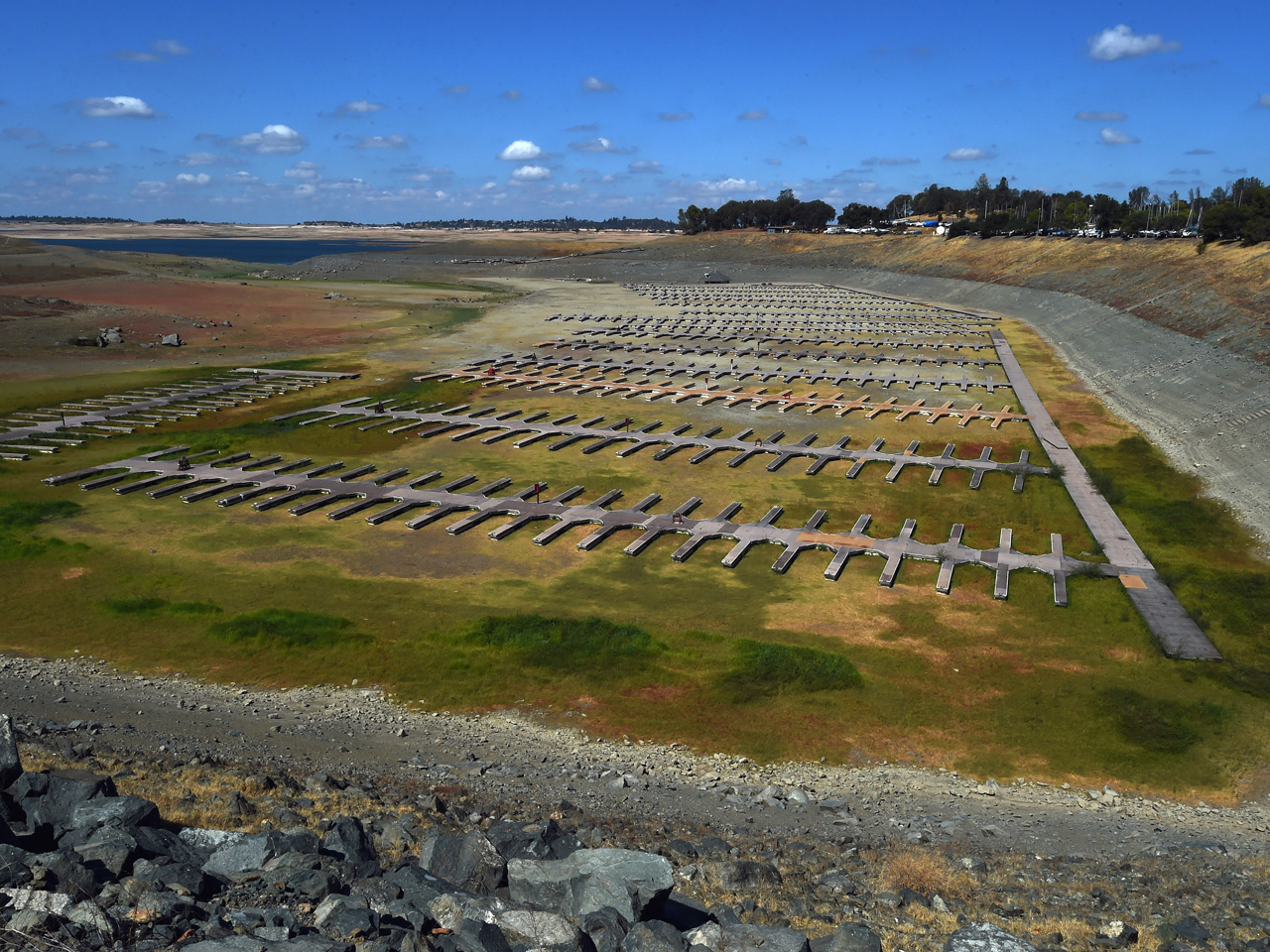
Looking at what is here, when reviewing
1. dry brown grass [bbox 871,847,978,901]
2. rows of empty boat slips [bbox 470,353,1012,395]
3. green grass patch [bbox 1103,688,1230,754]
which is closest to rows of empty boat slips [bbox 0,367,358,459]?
rows of empty boat slips [bbox 470,353,1012,395]

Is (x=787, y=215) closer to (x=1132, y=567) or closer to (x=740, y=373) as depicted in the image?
(x=740, y=373)

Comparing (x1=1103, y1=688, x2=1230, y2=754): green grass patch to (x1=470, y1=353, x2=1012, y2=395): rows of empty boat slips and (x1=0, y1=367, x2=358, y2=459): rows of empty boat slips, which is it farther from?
(x1=0, y1=367, x2=358, y2=459): rows of empty boat slips

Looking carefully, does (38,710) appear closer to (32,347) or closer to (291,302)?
(32,347)

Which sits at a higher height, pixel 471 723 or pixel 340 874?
pixel 340 874

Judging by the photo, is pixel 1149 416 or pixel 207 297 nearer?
pixel 1149 416

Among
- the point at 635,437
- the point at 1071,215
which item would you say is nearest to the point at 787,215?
the point at 1071,215

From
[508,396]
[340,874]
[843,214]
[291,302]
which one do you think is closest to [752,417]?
[508,396]
